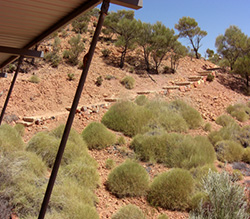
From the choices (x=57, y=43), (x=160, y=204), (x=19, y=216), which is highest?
(x=57, y=43)

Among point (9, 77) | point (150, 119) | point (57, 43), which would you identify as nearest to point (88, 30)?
point (57, 43)

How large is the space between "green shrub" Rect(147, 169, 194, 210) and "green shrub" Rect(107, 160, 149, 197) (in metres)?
0.29

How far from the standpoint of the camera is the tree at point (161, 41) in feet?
66.7

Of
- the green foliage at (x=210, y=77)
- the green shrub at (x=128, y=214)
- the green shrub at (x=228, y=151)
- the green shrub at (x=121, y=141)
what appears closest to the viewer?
the green shrub at (x=128, y=214)

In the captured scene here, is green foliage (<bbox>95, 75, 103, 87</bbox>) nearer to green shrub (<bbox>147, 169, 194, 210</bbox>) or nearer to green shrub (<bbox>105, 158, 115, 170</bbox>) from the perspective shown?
green shrub (<bbox>105, 158, 115, 170</bbox>)

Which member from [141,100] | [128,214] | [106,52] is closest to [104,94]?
[141,100]

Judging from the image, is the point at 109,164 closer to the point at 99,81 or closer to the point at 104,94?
the point at 104,94

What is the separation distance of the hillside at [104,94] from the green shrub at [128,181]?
6.9 inches

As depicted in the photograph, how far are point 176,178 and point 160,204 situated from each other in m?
0.79

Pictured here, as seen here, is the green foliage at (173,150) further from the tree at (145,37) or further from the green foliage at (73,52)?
the tree at (145,37)

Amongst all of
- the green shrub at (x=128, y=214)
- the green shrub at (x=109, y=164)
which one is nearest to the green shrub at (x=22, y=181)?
the green shrub at (x=128, y=214)

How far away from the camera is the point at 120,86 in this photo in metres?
16.9

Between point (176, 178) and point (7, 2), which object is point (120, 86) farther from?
point (7, 2)

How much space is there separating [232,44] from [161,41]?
35.4 ft
